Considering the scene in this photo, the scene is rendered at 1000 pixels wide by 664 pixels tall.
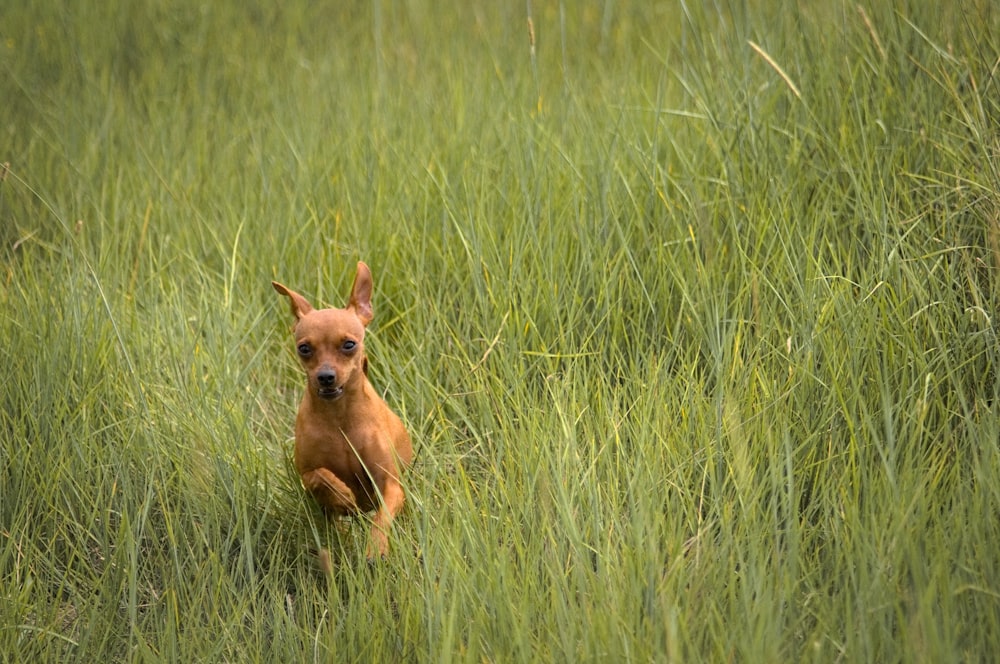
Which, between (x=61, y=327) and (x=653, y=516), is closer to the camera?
(x=653, y=516)

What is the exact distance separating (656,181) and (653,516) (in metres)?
1.79

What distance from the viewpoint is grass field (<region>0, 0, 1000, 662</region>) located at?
2951mm

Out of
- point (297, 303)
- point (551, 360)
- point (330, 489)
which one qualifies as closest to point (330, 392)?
point (330, 489)

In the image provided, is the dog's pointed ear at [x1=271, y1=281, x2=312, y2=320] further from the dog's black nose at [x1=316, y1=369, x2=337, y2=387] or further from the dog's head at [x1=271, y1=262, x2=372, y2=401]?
the dog's black nose at [x1=316, y1=369, x2=337, y2=387]

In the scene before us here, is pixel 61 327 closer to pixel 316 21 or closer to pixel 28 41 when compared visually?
pixel 28 41

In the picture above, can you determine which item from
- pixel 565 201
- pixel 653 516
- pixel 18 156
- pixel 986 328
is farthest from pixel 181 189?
pixel 986 328

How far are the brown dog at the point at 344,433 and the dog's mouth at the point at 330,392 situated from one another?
0.6 inches

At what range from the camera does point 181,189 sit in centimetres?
540

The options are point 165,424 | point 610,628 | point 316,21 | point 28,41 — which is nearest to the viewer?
point 610,628

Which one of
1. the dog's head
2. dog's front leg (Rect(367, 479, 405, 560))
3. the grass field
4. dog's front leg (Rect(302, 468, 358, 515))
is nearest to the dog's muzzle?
the dog's head

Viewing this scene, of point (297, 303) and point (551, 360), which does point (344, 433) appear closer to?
point (297, 303)

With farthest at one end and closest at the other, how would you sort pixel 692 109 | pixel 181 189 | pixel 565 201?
pixel 181 189, pixel 692 109, pixel 565 201

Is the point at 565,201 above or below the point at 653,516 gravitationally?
above

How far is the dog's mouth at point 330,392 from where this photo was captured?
330 centimetres
